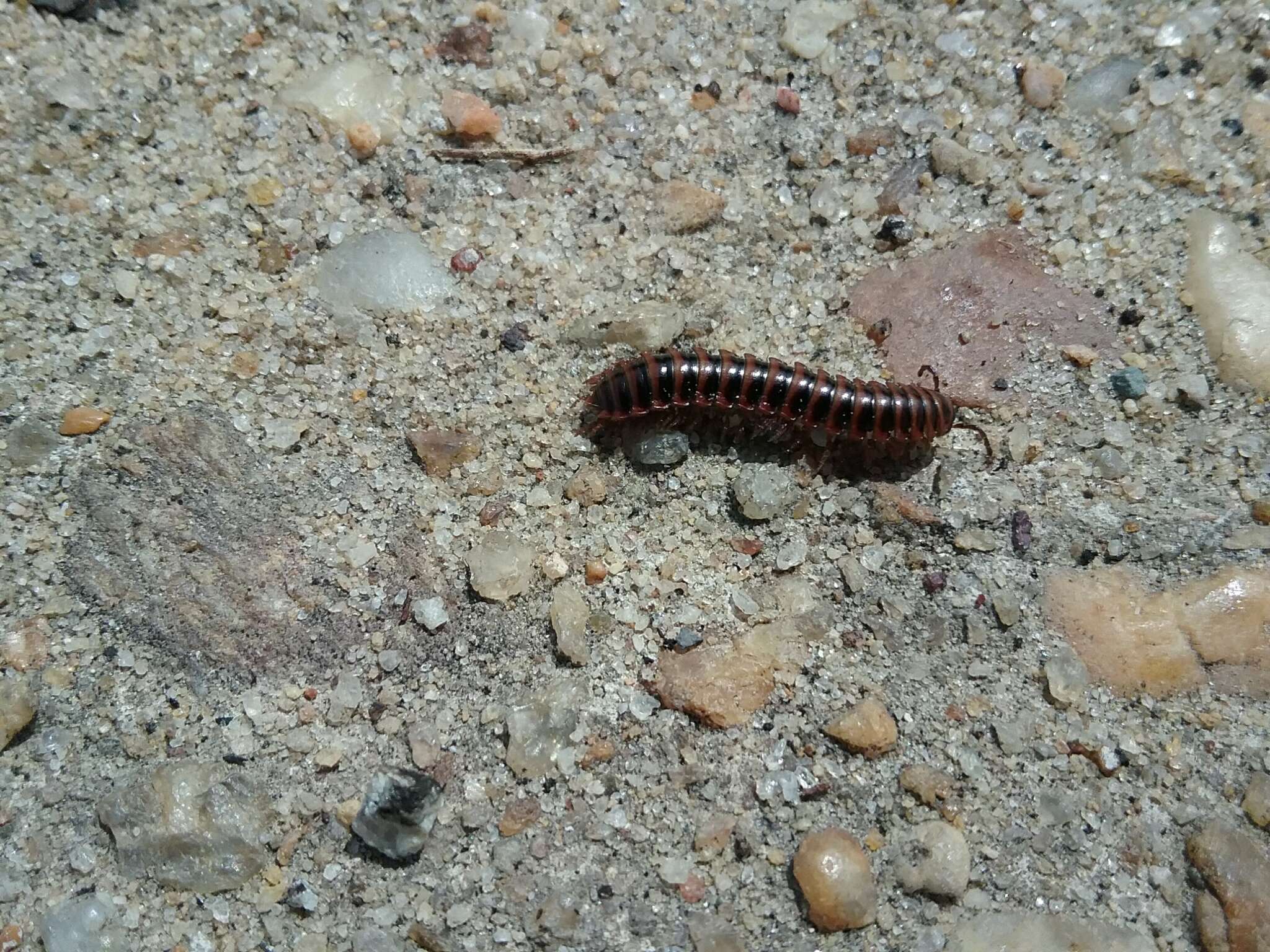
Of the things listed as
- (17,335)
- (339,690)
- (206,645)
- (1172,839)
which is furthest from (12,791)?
(1172,839)

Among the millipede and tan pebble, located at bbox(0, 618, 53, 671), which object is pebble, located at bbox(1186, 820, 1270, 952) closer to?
the millipede

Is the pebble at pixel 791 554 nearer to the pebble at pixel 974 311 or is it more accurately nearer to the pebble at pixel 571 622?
the pebble at pixel 571 622

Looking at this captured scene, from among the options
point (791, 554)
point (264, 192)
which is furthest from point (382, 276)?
point (791, 554)

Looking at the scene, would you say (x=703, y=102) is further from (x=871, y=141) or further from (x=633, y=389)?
(x=633, y=389)

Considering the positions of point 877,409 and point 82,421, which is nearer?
point 82,421

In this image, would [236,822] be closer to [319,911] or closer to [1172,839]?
[319,911]
